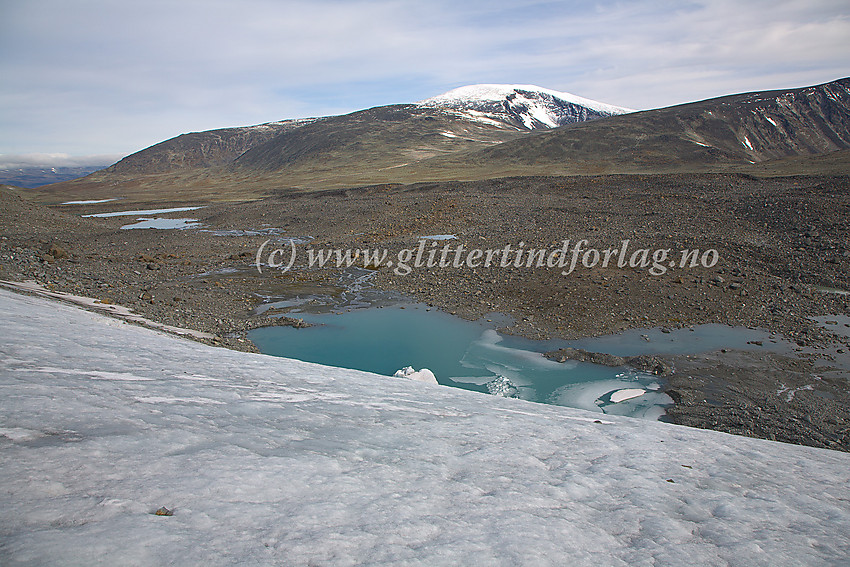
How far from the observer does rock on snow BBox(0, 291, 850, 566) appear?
7.86 feet

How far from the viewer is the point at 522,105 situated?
165625 millimetres

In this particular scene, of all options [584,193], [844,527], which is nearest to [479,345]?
[844,527]

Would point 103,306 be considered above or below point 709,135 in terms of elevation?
below

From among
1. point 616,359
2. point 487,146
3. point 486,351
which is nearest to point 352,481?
point 486,351

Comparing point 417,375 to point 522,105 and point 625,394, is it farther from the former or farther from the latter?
point 522,105

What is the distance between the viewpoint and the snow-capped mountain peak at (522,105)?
511 feet

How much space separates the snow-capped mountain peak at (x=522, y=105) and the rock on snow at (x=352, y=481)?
147 metres

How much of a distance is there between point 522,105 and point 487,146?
84549 millimetres

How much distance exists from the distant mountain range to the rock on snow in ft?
126

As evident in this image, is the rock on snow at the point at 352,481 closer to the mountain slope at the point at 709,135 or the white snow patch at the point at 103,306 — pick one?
the white snow patch at the point at 103,306

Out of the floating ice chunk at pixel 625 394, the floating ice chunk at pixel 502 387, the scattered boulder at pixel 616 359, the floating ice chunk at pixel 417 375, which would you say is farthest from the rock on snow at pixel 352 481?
the scattered boulder at pixel 616 359

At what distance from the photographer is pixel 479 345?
36.0 feet

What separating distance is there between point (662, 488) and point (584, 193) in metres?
27.4

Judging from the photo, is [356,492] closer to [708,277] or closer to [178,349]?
[178,349]
